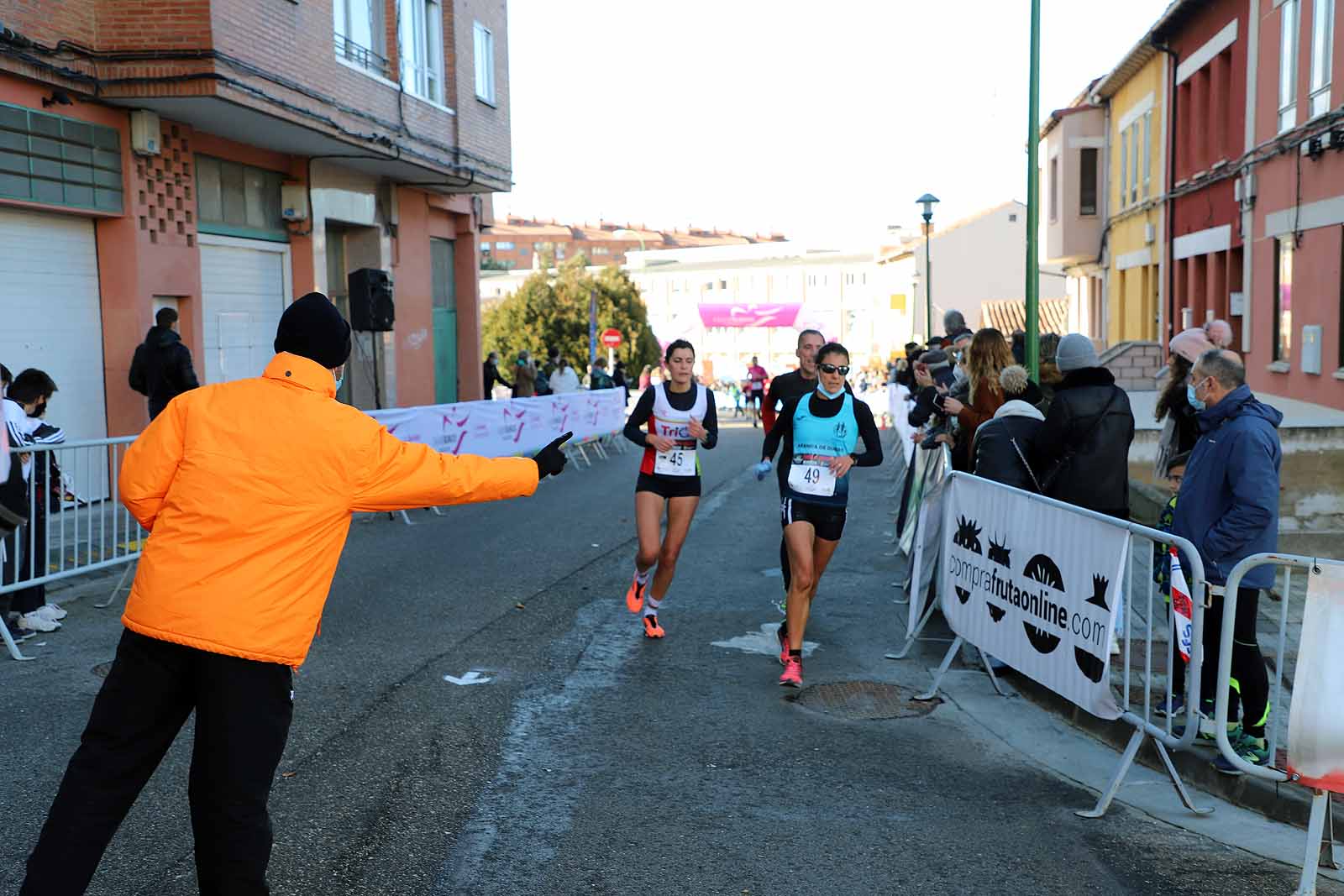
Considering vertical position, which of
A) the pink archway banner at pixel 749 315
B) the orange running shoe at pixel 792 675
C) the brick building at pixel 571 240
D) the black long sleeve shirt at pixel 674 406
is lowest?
the orange running shoe at pixel 792 675

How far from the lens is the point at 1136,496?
1376 cm

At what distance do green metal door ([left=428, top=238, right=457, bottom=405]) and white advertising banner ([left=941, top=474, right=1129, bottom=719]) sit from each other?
19.4 meters

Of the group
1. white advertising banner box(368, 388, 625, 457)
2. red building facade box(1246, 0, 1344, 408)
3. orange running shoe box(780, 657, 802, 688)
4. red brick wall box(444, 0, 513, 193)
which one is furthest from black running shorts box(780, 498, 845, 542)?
red brick wall box(444, 0, 513, 193)

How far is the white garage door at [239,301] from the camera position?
17000 mm

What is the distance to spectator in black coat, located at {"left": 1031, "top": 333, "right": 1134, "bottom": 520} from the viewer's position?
24.4 feet

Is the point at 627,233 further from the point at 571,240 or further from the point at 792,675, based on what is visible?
the point at 792,675

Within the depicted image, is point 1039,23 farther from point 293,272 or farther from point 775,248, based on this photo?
point 775,248

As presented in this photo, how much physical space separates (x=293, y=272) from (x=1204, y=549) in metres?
15.6

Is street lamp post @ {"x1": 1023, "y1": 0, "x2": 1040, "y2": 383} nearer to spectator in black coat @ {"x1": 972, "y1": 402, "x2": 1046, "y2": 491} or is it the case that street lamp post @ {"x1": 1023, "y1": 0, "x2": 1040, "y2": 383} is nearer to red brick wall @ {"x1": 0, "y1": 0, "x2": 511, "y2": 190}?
spectator in black coat @ {"x1": 972, "y1": 402, "x2": 1046, "y2": 491}

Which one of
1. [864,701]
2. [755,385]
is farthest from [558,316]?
[864,701]

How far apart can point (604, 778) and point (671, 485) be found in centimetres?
318

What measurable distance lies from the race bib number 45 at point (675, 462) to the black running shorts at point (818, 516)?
945mm

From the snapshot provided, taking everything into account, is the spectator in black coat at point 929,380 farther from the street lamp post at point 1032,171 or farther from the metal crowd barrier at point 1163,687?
the metal crowd barrier at point 1163,687

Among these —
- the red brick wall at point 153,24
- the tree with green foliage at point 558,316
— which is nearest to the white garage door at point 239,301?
the red brick wall at point 153,24
